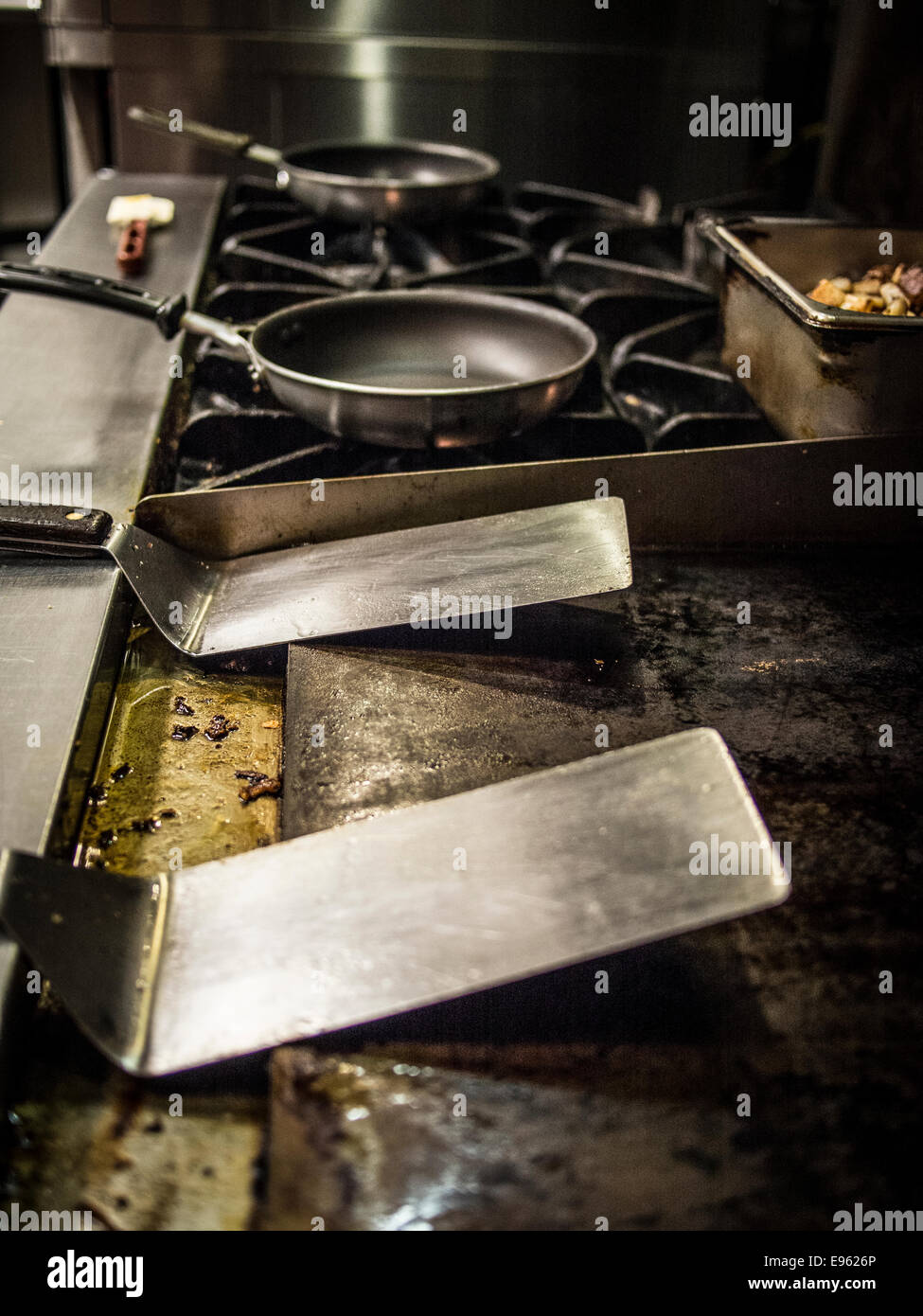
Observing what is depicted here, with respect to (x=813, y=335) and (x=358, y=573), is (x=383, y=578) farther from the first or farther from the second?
(x=813, y=335)

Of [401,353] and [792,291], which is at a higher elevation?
[792,291]

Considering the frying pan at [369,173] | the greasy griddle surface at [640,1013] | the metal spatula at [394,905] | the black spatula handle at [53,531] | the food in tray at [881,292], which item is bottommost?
the greasy griddle surface at [640,1013]

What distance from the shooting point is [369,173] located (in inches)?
95.0

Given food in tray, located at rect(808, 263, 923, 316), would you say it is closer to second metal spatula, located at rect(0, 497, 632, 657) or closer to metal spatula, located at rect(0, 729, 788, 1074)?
second metal spatula, located at rect(0, 497, 632, 657)

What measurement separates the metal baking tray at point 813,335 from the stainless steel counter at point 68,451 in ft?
2.82

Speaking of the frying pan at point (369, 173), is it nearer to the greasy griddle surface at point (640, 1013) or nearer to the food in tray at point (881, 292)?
the food in tray at point (881, 292)

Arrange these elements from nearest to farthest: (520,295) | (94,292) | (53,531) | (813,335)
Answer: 1. (53,531)
2. (813,335)
3. (94,292)
4. (520,295)

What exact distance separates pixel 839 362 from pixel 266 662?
30.9 inches

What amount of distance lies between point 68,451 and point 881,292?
116 centimetres

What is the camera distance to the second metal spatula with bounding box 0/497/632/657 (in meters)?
1.05

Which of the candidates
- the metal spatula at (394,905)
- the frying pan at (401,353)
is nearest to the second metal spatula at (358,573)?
the frying pan at (401,353)

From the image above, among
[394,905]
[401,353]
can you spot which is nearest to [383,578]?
[394,905]

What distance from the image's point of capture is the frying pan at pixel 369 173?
1.95 m

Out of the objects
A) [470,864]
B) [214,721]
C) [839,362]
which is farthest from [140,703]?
[839,362]
